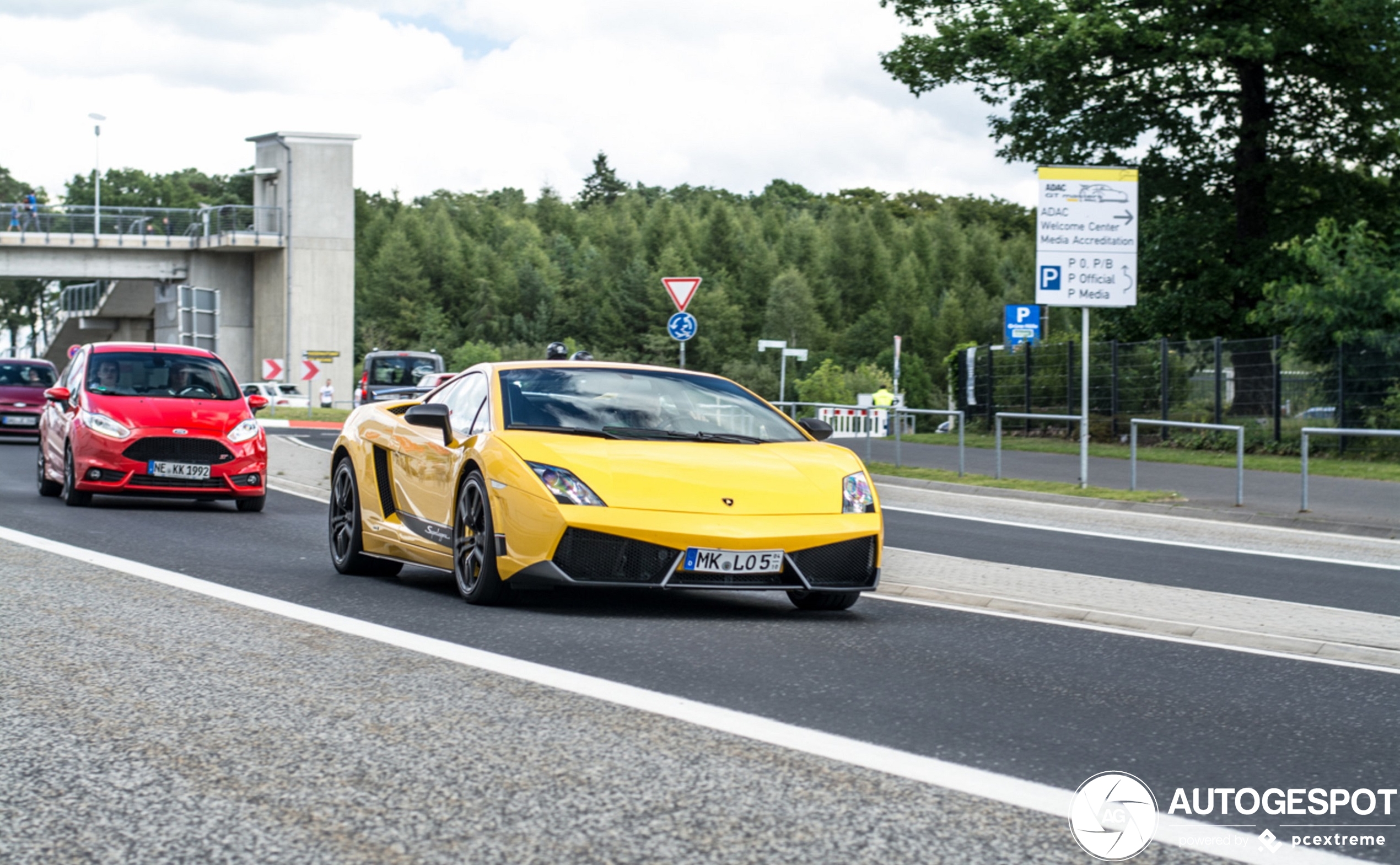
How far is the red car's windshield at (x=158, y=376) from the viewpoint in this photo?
1667 centimetres

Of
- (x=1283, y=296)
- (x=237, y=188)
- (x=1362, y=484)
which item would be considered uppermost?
(x=237, y=188)

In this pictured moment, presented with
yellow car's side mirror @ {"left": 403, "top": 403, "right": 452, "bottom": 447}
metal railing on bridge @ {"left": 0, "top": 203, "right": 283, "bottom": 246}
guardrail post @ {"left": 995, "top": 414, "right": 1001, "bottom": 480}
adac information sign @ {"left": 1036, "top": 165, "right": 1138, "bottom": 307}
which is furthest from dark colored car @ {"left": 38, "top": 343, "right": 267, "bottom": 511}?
metal railing on bridge @ {"left": 0, "top": 203, "right": 283, "bottom": 246}

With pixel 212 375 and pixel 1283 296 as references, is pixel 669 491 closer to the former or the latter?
pixel 212 375

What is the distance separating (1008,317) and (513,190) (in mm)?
142536

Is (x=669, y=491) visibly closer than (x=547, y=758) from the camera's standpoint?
No

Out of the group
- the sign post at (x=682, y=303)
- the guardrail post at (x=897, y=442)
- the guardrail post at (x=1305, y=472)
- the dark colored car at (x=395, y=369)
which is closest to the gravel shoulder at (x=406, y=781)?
the guardrail post at (x=1305, y=472)

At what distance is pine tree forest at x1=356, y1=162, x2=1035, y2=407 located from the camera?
412 feet

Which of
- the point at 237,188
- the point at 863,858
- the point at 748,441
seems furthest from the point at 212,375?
the point at 237,188

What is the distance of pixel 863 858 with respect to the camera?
13.0 feet

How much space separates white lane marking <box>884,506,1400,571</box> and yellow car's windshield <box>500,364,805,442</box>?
21.6ft

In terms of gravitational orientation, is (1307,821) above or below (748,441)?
below

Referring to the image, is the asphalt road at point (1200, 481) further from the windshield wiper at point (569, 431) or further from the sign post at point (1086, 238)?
the windshield wiper at point (569, 431)

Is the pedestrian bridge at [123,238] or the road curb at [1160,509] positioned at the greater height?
the pedestrian bridge at [123,238]

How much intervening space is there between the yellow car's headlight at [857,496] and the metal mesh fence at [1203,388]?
17202 mm
